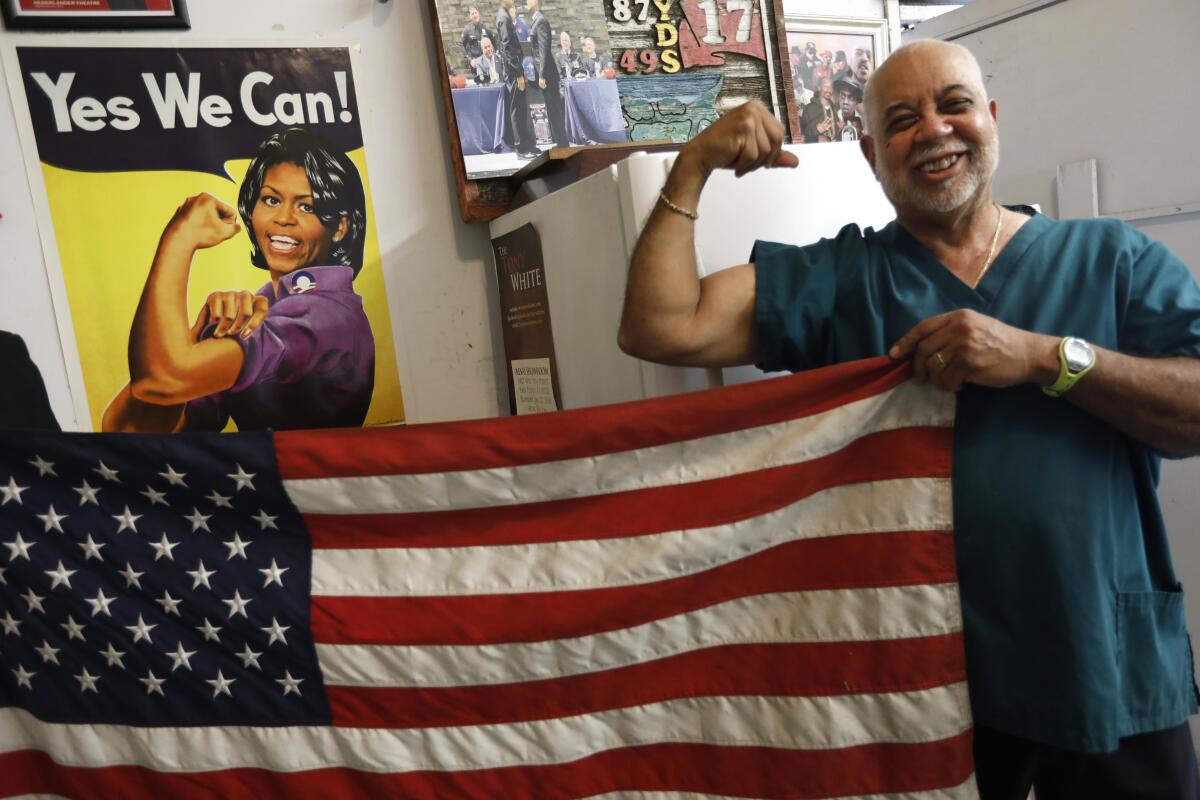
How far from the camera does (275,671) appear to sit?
3.76 ft

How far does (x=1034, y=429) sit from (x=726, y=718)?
0.54 metres

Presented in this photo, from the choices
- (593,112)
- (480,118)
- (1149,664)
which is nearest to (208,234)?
(480,118)

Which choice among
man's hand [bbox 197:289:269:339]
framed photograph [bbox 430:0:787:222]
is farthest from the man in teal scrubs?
man's hand [bbox 197:289:269:339]

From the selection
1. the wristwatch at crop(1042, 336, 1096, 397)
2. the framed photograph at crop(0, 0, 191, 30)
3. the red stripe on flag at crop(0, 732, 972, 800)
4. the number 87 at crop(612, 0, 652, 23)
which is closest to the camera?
the wristwatch at crop(1042, 336, 1096, 397)

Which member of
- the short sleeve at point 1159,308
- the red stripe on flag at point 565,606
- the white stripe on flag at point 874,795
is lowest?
the white stripe on flag at point 874,795

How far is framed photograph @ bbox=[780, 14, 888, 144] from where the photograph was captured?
202 centimetres

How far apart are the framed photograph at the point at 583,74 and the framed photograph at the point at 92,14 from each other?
477mm

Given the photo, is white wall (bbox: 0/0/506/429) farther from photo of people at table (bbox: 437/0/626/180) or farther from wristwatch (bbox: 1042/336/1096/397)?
wristwatch (bbox: 1042/336/1096/397)

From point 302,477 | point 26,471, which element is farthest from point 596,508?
point 26,471

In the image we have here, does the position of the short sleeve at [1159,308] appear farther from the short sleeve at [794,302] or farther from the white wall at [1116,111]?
the white wall at [1116,111]

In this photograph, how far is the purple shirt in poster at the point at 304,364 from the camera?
159 cm

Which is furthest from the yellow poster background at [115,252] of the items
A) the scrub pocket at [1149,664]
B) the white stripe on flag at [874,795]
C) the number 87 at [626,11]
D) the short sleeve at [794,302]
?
the scrub pocket at [1149,664]

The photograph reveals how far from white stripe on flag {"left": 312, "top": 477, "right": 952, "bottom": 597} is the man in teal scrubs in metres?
0.14

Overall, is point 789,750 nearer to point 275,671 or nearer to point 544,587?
point 544,587
